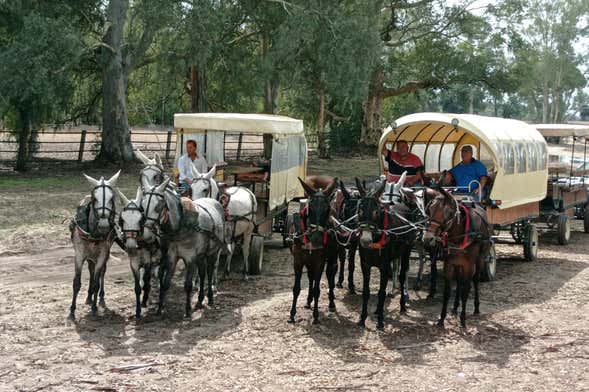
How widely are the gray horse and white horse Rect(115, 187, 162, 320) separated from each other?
0.40 feet

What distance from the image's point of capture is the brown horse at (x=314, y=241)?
30.3 feet

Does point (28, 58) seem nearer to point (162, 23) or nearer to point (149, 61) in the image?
point (162, 23)

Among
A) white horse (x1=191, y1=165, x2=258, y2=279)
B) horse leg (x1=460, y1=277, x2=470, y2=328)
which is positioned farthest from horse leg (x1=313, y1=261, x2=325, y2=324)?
white horse (x1=191, y1=165, x2=258, y2=279)

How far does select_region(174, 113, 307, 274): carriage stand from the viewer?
40.2 ft

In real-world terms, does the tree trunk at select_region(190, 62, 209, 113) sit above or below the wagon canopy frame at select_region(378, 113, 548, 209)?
above

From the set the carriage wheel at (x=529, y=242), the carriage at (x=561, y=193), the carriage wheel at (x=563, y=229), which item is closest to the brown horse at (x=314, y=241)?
the carriage wheel at (x=529, y=242)

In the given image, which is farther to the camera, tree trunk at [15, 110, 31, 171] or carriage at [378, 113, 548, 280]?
tree trunk at [15, 110, 31, 171]

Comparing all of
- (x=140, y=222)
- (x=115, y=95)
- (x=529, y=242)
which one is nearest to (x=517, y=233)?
(x=529, y=242)

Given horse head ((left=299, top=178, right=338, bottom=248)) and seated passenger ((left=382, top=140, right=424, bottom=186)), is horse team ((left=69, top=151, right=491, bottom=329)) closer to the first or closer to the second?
horse head ((left=299, top=178, right=338, bottom=248))

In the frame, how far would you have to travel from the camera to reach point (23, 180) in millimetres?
23219

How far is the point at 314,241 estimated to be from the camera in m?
9.25

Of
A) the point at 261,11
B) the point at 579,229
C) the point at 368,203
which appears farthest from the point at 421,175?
the point at 261,11

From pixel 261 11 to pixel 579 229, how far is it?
14.1 metres

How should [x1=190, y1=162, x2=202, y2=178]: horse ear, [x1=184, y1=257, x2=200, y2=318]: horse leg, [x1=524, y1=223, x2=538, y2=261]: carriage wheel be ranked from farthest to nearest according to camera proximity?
[x1=524, y1=223, x2=538, y2=261]: carriage wheel
[x1=190, y1=162, x2=202, y2=178]: horse ear
[x1=184, y1=257, x2=200, y2=318]: horse leg
